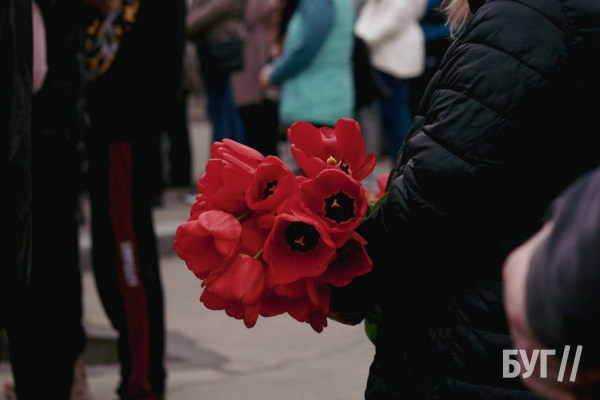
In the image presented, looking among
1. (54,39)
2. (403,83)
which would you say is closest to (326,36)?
(403,83)

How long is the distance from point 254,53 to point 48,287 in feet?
16.6

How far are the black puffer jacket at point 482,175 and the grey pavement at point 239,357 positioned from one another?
2.48 meters

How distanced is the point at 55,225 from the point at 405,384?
6.09 ft

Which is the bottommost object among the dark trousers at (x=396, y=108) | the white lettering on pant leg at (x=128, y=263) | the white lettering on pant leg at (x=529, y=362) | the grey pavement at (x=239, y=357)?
the grey pavement at (x=239, y=357)

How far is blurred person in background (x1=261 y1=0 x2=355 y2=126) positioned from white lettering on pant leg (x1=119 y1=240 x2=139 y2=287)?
2.78m

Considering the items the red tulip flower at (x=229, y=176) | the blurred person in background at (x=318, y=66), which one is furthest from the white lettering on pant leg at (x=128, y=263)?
the blurred person in background at (x=318, y=66)

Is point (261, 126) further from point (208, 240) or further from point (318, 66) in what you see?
point (208, 240)

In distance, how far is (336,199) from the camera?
186 cm

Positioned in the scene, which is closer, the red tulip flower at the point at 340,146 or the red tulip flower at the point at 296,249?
the red tulip flower at the point at 296,249

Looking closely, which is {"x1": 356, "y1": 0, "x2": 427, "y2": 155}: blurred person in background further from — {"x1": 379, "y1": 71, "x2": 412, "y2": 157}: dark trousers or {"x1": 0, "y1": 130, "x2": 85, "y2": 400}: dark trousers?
{"x1": 0, "y1": 130, "x2": 85, "y2": 400}: dark trousers

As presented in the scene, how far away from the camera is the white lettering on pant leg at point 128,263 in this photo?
3.75 metres

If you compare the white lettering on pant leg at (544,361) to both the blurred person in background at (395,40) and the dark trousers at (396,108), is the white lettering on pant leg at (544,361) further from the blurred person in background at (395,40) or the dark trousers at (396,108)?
the dark trousers at (396,108)

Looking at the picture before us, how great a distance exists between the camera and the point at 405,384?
6.09 ft

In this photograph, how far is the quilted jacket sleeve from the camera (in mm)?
1660
